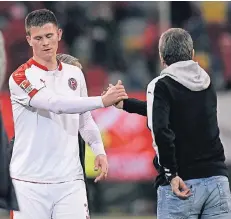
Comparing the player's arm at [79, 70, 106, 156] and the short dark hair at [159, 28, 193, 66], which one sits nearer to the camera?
the short dark hair at [159, 28, 193, 66]

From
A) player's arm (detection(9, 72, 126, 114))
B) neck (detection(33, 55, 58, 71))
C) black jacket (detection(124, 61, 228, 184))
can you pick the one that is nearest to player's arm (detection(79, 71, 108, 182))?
neck (detection(33, 55, 58, 71))

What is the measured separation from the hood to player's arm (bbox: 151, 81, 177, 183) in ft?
0.39

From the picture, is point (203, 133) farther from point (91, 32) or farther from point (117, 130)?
point (91, 32)

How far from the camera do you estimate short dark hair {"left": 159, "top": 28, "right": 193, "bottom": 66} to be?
596 centimetres

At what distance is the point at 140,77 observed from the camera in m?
13.2

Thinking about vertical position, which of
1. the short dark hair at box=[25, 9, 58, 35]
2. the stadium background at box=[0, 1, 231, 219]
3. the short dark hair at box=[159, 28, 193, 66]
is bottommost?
the stadium background at box=[0, 1, 231, 219]

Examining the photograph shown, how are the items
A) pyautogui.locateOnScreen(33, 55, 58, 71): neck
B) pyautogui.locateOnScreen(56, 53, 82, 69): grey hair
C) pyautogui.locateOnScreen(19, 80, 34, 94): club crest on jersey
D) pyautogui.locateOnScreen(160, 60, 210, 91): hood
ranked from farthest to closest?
pyautogui.locateOnScreen(56, 53, 82, 69): grey hair, pyautogui.locateOnScreen(33, 55, 58, 71): neck, pyautogui.locateOnScreen(19, 80, 34, 94): club crest on jersey, pyautogui.locateOnScreen(160, 60, 210, 91): hood

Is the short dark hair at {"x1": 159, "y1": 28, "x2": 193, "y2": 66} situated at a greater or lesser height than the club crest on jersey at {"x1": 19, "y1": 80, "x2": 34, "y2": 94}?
greater

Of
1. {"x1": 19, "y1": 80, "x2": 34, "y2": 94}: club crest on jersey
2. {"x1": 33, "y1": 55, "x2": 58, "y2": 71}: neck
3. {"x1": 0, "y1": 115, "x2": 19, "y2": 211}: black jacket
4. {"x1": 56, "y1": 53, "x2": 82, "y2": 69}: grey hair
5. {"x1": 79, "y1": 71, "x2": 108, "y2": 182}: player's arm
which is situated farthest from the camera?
{"x1": 56, "y1": 53, "x2": 82, "y2": 69}: grey hair

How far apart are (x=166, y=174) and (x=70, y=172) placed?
78 cm

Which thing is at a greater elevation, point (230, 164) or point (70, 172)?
point (70, 172)

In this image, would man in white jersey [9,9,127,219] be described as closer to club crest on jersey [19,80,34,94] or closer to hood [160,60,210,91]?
club crest on jersey [19,80,34,94]

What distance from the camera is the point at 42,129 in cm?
625

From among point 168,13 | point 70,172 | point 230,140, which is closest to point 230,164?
point 230,140
